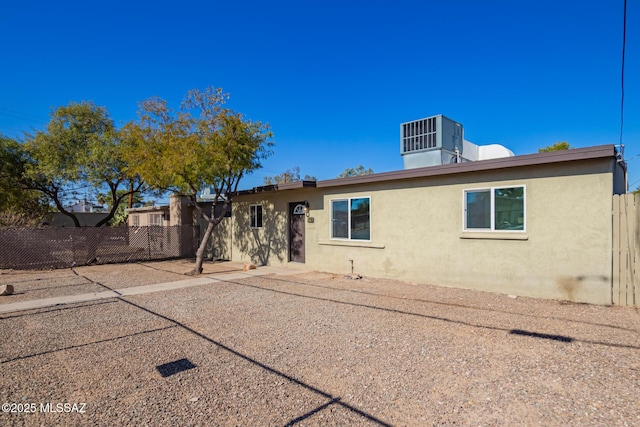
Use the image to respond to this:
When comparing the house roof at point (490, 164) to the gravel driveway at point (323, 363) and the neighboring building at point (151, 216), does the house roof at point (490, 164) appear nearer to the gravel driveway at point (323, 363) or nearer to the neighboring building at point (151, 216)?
the gravel driveway at point (323, 363)

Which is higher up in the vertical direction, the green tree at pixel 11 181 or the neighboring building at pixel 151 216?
the green tree at pixel 11 181

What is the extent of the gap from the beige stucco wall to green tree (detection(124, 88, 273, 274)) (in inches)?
101

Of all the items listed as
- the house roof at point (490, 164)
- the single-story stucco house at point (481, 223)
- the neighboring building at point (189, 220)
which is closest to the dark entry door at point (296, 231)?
the single-story stucco house at point (481, 223)

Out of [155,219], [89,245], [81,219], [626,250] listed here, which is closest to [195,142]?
[89,245]

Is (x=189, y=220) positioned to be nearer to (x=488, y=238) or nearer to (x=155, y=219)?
(x=155, y=219)

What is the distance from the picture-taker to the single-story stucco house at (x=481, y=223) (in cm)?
638

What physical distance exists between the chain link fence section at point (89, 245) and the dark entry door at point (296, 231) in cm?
616

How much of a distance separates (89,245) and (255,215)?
6254 millimetres

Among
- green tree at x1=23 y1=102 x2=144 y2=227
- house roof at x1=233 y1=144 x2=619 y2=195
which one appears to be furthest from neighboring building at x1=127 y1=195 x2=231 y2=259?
house roof at x1=233 y1=144 x2=619 y2=195

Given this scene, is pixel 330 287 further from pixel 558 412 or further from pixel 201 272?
pixel 558 412

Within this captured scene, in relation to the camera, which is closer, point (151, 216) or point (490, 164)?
point (490, 164)

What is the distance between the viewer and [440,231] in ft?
27.0

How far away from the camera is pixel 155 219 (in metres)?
20.6

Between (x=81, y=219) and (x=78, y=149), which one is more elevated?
(x=78, y=149)
